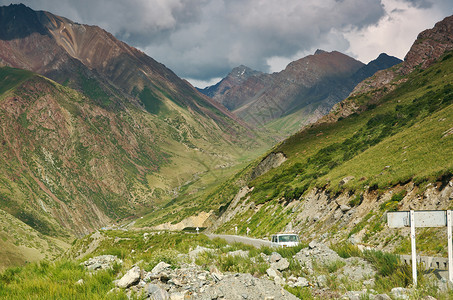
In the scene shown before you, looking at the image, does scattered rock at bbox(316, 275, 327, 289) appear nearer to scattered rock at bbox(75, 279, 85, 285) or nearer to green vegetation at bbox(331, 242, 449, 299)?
green vegetation at bbox(331, 242, 449, 299)

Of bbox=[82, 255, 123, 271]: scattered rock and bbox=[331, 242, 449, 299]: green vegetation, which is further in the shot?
bbox=[82, 255, 123, 271]: scattered rock

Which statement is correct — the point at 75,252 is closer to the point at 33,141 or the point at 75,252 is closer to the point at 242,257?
the point at 242,257

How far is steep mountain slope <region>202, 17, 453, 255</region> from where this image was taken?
1956 centimetres

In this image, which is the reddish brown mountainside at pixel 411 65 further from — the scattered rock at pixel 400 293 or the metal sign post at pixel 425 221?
the scattered rock at pixel 400 293

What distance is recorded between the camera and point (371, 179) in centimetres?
2695

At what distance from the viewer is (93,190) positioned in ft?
632

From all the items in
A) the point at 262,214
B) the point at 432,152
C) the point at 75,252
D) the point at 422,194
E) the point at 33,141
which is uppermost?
the point at 33,141

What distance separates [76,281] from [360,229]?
63.0 ft

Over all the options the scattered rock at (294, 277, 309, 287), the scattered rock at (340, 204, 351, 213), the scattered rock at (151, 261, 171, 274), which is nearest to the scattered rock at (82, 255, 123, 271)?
the scattered rock at (151, 261, 171, 274)

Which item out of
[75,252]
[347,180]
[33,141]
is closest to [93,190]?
[33,141]

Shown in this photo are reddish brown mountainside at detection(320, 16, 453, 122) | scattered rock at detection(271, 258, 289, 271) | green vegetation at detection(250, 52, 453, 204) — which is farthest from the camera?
reddish brown mountainside at detection(320, 16, 453, 122)

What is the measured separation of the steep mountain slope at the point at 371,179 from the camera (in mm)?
19562

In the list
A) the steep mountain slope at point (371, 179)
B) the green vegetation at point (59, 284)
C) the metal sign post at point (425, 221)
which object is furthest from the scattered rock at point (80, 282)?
the steep mountain slope at point (371, 179)

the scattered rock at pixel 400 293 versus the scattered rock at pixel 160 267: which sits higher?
the scattered rock at pixel 400 293
